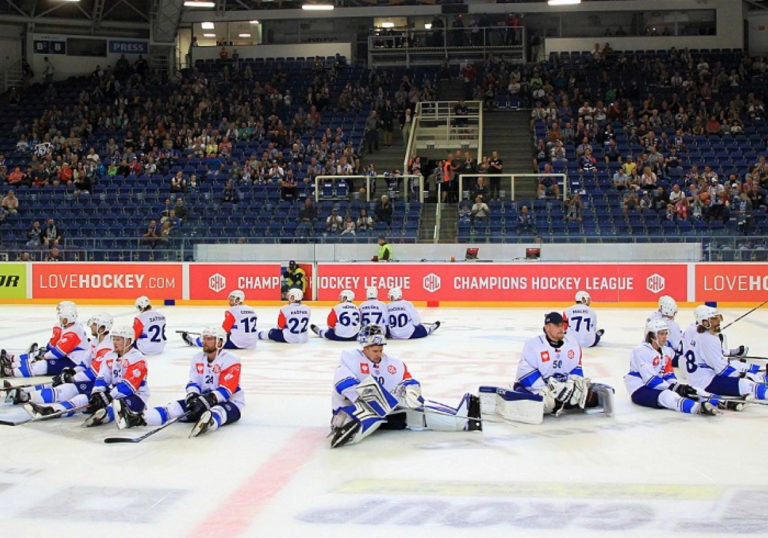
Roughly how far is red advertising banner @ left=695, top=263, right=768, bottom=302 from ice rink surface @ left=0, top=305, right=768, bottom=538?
13682 millimetres

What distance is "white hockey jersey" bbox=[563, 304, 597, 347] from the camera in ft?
51.0

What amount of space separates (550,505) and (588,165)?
78.2 ft

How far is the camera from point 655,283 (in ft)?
78.8

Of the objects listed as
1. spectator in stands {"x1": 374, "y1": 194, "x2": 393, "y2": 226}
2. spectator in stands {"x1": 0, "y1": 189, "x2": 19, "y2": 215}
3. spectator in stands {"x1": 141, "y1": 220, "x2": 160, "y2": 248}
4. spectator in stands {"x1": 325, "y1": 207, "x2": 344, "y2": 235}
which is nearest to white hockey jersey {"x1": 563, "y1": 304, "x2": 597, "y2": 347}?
spectator in stands {"x1": 325, "y1": 207, "x2": 344, "y2": 235}

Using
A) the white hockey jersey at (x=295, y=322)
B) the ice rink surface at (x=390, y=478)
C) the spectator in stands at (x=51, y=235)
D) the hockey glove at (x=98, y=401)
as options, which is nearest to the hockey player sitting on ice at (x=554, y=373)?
the ice rink surface at (x=390, y=478)

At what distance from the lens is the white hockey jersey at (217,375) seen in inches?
370

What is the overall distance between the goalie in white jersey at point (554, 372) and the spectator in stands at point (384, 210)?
1649 cm

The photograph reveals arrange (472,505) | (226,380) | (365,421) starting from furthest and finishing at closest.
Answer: (226,380), (365,421), (472,505)

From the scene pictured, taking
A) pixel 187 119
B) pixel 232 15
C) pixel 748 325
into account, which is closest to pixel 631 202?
pixel 748 325

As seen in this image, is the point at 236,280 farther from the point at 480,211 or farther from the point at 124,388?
the point at 124,388

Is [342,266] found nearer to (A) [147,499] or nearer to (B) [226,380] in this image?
(B) [226,380]

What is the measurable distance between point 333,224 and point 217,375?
641 inches

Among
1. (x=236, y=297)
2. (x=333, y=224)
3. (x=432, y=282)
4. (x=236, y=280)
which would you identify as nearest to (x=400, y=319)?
(x=236, y=297)

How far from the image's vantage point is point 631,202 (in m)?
26.1
